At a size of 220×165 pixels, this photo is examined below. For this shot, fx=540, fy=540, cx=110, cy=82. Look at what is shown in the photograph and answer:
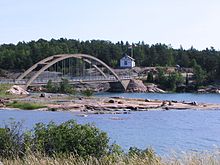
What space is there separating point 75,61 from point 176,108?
68.9 meters

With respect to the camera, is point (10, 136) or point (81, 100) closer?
point (10, 136)

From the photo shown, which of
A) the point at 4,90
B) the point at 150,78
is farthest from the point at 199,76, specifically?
the point at 4,90

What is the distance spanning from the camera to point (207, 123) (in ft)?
179

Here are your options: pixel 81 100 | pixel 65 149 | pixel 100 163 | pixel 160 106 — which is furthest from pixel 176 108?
pixel 100 163

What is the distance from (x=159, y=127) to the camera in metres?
51.1

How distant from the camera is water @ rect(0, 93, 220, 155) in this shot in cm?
3814

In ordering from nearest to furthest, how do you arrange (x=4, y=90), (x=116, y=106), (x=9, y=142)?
(x=9, y=142) → (x=116, y=106) → (x=4, y=90)

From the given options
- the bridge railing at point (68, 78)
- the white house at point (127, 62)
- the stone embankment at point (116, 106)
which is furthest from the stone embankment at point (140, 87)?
the stone embankment at point (116, 106)

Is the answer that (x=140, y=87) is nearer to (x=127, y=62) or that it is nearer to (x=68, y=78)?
(x=68, y=78)

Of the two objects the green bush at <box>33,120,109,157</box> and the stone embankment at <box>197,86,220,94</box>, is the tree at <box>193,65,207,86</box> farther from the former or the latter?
the green bush at <box>33,120,109,157</box>

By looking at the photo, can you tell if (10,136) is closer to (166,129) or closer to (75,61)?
(166,129)

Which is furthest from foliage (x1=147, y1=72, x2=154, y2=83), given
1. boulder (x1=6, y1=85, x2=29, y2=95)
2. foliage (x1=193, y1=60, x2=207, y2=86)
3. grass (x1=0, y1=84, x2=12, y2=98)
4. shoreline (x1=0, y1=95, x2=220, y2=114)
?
shoreline (x1=0, y1=95, x2=220, y2=114)

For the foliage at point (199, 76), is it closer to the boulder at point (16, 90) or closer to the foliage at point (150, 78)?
the foliage at point (150, 78)

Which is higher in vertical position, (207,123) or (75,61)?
(75,61)
